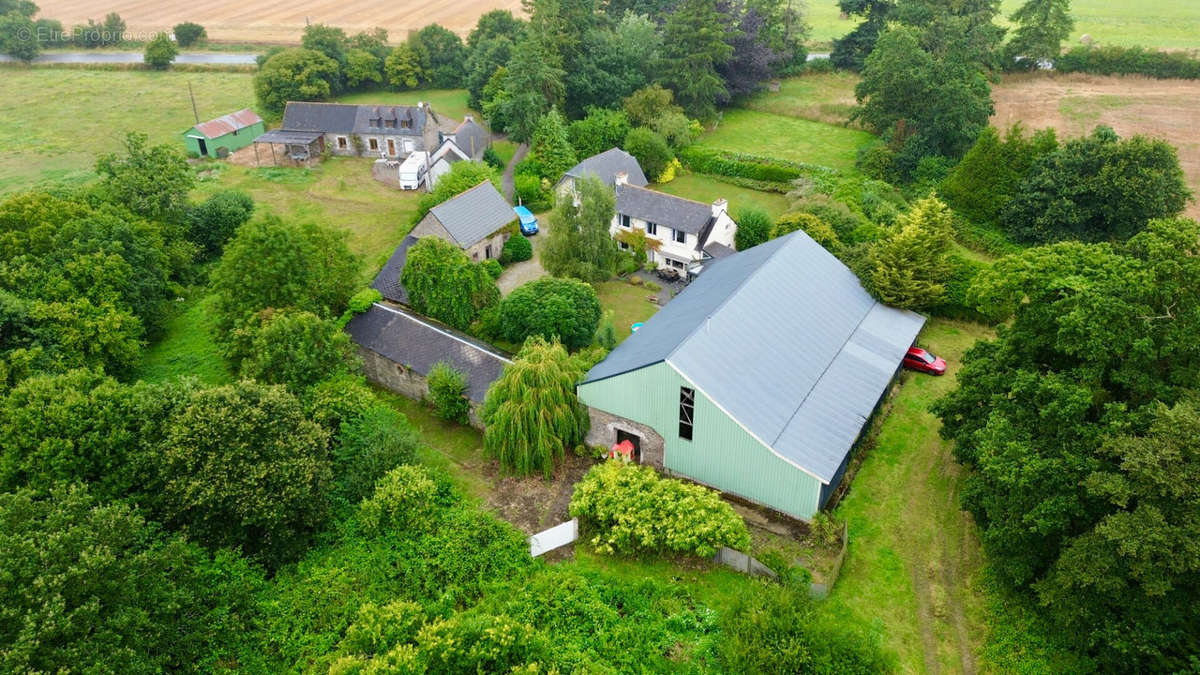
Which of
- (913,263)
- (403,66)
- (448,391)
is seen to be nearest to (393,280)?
(448,391)

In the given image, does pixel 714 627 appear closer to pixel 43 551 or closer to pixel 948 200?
pixel 43 551

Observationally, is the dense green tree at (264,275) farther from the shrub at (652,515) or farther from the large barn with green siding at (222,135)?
the large barn with green siding at (222,135)

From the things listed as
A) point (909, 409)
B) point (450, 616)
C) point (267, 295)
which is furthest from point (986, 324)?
point (267, 295)

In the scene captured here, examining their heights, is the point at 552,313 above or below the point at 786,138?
below

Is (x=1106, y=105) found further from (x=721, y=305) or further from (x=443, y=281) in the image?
(x=443, y=281)

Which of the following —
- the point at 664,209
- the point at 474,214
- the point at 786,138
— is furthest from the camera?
the point at 786,138
